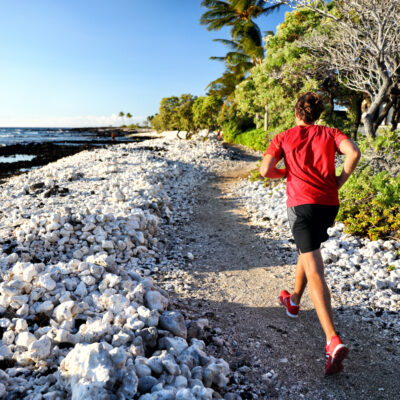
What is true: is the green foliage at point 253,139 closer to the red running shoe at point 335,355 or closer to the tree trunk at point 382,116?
the tree trunk at point 382,116

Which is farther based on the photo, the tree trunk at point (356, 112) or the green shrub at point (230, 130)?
the green shrub at point (230, 130)

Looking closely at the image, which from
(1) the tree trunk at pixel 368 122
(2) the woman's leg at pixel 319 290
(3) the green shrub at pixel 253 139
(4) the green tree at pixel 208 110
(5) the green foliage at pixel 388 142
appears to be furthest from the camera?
(4) the green tree at pixel 208 110

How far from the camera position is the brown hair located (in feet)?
9.64

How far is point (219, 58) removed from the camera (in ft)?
90.4

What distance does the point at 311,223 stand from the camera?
283 centimetres

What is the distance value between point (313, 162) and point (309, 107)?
57 centimetres

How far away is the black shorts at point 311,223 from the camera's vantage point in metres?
2.82

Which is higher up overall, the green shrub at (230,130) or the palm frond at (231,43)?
the palm frond at (231,43)

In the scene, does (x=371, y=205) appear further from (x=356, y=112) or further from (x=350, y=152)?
(x=356, y=112)

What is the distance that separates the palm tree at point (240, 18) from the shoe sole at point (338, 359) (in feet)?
75.7

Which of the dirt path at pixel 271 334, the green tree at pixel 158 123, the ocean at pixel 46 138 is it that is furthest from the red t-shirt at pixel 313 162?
the green tree at pixel 158 123

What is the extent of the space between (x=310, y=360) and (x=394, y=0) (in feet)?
22.2

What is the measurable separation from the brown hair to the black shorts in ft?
2.97

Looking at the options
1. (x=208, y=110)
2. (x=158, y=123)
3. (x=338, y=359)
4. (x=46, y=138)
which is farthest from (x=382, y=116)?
(x=46, y=138)
